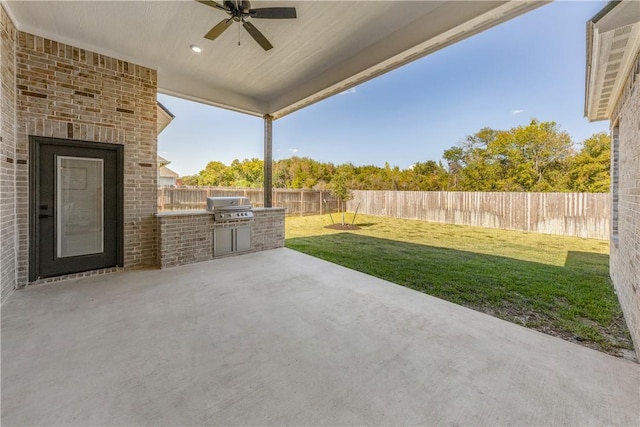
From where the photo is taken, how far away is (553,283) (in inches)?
152

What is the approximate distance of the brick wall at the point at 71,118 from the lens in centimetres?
318

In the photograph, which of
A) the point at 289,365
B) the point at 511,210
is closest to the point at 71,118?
the point at 289,365

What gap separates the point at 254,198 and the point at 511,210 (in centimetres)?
957

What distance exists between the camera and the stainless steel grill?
4.93 m

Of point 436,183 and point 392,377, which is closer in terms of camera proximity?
point 392,377

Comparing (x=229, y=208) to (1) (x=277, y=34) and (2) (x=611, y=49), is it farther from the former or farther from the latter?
(2) (x=611, y=49)

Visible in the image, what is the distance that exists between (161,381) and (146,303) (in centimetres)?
155

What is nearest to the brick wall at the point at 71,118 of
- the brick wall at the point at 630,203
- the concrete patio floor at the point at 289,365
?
the concrete patio floor at the point at 289,365

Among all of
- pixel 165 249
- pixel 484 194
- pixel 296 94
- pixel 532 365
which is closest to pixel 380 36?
pixel 296 94

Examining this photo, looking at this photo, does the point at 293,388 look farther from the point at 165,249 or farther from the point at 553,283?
the point at 553,283

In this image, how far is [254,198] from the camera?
11.2 meters

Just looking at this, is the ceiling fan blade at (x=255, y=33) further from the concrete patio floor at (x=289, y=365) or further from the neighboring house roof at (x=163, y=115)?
the concrete patio floor at (x=289, y=365)

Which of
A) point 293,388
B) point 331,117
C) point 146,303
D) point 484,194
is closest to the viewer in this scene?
point 293,388

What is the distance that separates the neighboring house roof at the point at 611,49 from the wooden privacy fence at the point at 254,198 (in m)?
7.61
